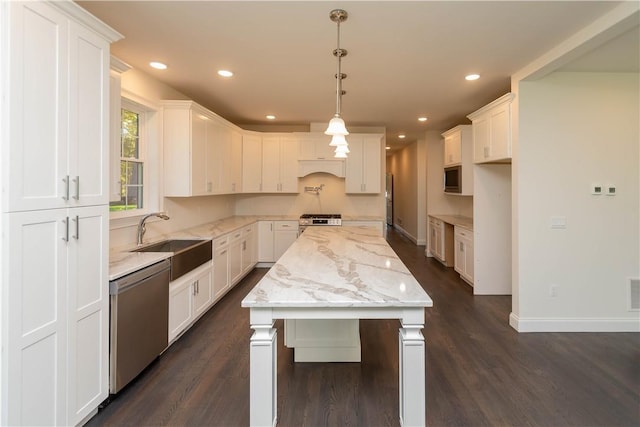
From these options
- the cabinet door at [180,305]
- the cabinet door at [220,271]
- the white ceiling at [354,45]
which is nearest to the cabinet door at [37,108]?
the white ceiling at [354,45]

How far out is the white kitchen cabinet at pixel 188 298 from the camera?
2.82m

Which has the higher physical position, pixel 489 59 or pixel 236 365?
pixel 489 59

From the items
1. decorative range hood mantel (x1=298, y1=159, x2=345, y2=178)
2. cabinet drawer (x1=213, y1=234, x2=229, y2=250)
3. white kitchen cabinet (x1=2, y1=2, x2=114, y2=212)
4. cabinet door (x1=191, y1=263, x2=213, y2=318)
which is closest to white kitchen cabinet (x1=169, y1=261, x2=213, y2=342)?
cabinet door (x1=191, y1=263, x2=213, y2=318)

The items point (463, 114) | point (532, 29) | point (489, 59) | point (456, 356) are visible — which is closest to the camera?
point (532, 29)

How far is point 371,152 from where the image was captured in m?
5.73

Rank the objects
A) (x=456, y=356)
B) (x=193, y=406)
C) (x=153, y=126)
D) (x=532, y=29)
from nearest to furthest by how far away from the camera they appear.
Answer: (x=193, y=406) < (x=532, y=29) < (x=456, y=356) < (x=153, y=126)

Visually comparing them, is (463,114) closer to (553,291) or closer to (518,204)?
(518,204)

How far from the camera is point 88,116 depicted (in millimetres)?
1863

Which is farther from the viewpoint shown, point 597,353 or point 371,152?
point 371,152

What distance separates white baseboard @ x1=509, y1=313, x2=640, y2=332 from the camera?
126 inches

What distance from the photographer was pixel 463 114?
17.3ft

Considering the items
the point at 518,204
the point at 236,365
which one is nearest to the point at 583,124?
the point at 518,204

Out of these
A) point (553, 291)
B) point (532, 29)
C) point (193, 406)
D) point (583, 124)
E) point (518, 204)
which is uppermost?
point (532, 29)

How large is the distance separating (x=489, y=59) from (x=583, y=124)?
3.84ft
